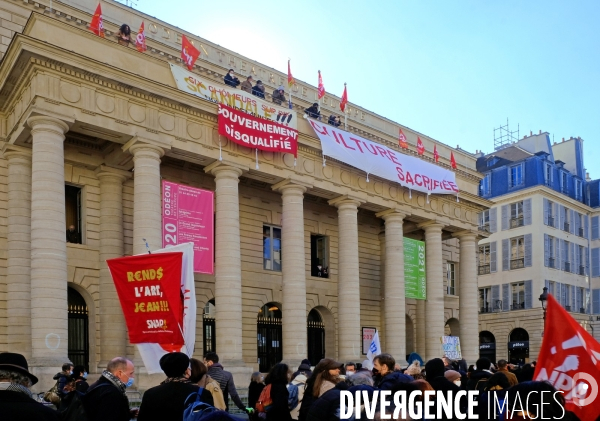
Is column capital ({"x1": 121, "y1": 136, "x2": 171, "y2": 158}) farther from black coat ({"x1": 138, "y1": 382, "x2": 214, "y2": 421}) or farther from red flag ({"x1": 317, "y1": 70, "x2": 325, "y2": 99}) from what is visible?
black coat ({"x1": 138, "y1": 382, "x2": 214, "y2": 421})

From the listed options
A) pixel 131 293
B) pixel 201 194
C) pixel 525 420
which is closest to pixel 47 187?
pixel 201 194

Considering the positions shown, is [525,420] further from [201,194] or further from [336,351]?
[336,351]

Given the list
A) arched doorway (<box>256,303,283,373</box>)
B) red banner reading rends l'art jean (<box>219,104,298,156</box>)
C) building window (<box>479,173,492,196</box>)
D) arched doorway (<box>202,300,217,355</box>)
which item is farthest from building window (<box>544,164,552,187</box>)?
arched doorway (<box>202,300,217,355</box>)

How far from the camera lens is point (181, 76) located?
21594 mm

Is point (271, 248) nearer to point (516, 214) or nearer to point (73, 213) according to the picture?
point (73, 213)

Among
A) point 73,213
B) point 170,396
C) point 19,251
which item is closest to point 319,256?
point 73,213

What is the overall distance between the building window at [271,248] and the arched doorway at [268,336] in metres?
1.59

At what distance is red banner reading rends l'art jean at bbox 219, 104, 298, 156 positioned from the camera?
21.9 meters

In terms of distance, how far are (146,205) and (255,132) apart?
187 inches

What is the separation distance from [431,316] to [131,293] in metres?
21.8

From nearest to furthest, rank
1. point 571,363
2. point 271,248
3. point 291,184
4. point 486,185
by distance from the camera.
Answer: point 571,363
point 291,184
point 271,248
point 486,185

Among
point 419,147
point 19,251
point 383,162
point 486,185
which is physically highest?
point 486,185

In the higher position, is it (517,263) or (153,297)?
(517,263)

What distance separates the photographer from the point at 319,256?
1177 inches
